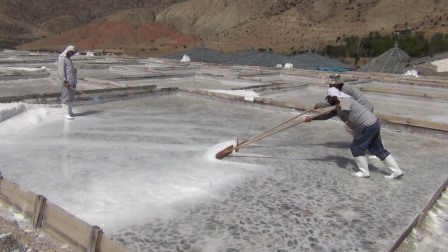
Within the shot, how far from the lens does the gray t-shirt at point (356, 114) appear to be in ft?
14.4

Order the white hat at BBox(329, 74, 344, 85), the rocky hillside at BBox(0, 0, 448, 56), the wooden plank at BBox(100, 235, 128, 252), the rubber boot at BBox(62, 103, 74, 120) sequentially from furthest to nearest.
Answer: the rocky hillside at BBox(0, 0, 448, 56) → the rubber boot at BBox(62, 103, 74, 120) → the white hat at BBox(329, 74, 344, 85) → the wooden plank at BBox(100, 235, 128, 252)

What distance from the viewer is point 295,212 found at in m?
3.69

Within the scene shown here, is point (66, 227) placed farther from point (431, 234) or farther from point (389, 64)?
point (389, 64)

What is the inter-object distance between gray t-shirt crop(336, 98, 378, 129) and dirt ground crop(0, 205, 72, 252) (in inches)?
116

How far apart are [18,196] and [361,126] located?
333 cm

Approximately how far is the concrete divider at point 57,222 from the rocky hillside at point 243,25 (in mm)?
30598

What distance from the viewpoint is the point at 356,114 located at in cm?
443

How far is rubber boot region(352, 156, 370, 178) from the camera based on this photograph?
4531mm

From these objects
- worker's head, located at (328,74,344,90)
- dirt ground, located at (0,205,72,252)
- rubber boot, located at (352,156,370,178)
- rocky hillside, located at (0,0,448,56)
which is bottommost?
dirt ground, located at (0,205,72,252)

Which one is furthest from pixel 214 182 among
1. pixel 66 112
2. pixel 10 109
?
pixel 10 109

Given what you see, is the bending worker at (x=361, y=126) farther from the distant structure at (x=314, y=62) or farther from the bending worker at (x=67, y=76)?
the distant structure at (x=314, y=62)

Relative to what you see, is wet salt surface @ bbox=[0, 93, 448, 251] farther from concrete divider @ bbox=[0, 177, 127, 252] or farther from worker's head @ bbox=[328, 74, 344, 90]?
worker's head @ bbox=[328, 74, 344, 90]

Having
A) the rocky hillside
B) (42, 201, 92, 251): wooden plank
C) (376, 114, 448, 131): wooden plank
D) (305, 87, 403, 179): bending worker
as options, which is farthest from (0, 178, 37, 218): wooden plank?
the rocky hillside

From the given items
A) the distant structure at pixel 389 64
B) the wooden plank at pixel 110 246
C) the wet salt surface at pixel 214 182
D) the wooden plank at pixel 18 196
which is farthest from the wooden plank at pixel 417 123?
the distant structure at pixel 389 64
